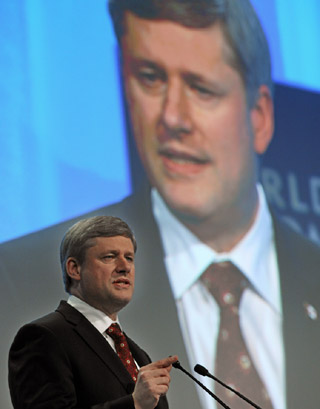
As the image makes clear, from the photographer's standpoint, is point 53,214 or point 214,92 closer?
point 53,214

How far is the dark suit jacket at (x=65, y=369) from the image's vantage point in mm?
1998

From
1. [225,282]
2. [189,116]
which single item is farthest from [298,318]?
[189,116]

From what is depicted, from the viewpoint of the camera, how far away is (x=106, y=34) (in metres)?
3.88

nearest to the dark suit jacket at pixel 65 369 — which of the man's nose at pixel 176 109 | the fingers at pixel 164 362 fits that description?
the fingers at pixel 164 362

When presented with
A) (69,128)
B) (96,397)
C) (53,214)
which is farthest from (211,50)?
(96,397)

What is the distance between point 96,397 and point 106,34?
226cm

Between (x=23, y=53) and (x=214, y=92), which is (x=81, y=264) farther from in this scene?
(x=214, y=92)

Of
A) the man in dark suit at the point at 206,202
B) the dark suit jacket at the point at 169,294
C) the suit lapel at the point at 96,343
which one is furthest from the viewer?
the man in dark suit at the point at 206,202

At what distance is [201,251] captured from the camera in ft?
13.2

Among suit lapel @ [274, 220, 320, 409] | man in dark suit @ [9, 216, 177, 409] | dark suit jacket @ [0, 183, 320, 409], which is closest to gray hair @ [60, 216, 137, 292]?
man in dark suit @ [9, 216, 177, 409]

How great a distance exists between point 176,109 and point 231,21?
64 cm

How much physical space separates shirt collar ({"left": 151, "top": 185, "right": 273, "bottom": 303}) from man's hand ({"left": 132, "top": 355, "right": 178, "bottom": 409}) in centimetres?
192

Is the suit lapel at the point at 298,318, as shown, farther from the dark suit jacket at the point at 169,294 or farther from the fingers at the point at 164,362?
the fingers at the point at 164,362

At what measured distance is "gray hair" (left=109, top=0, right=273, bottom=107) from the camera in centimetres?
399
